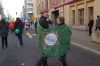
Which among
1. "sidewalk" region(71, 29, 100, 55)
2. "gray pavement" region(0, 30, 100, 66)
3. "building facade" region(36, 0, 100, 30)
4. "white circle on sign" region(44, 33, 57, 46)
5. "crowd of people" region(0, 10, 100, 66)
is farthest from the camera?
"building facade" region(36, 0, 100, 30)

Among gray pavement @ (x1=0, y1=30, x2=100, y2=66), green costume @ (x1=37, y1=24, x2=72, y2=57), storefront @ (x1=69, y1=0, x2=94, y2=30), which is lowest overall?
gray pavement @ (x1=0, y1=30, x2=100, y2=66)

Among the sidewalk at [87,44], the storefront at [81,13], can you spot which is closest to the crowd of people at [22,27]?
the sidewalk at [87,44]

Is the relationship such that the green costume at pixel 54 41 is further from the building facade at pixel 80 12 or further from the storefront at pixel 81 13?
the storefront at pixel 81 13

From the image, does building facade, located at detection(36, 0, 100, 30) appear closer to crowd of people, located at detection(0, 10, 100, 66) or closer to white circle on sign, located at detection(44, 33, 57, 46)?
crowd of people, located at detection(0, 10, 100, 66)

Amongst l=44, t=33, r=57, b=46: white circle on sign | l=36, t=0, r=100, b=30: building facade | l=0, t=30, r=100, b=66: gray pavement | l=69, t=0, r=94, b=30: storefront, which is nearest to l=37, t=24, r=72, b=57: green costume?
l=44, t=33, r=57, b=46: white circle on sign

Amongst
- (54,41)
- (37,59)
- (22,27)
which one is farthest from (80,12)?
(54,41)

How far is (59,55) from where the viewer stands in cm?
984

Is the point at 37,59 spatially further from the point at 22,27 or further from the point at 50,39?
the point at 22,27

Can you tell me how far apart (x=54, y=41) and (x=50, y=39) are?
0.14 m

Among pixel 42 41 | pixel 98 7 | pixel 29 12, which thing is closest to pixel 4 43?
pixel 42 41

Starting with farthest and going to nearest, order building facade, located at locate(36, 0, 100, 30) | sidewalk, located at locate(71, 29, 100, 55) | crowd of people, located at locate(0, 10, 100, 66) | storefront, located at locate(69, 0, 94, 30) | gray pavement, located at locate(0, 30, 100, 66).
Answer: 1. storefront, located at locate(69, 0, 94, 30)
2. building facade, located at locate(36, 0, 100, 30)
3. sidewalk, located at locate(71, 29, 100, 55)
4. gray pavement, located at locate(0, 30, 100, 66)
5. crowd of people, located at locate(0, 10, 100, 66)

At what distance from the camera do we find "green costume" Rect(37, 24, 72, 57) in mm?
9742

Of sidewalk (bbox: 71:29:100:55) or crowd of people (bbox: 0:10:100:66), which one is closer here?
crowd of people (bbox: 0:10:100:66)

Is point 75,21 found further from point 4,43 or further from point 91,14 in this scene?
point 4,43
